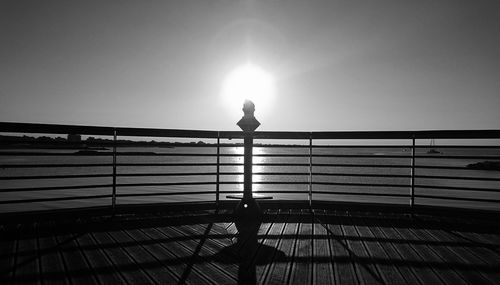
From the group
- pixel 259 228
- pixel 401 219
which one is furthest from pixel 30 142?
pixel 401 219

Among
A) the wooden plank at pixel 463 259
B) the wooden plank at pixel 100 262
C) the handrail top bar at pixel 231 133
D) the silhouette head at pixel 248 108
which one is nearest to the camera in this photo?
the wooden plank at pixel 100 262

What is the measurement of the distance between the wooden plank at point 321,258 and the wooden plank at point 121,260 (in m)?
A: 1.33

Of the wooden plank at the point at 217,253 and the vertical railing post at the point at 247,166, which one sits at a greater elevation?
the vertical railing post at the point at 247,166

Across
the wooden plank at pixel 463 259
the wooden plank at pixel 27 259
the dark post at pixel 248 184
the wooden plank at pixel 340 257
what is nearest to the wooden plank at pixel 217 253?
the dark post at pixel 248 184

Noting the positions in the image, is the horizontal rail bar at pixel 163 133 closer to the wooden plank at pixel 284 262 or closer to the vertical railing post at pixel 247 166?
the vertical railing post at pixel 247 166

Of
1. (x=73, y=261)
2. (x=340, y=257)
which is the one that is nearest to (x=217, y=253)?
(x=340, y=257)

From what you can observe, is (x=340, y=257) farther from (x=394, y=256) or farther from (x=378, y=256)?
(x=394, y=256)

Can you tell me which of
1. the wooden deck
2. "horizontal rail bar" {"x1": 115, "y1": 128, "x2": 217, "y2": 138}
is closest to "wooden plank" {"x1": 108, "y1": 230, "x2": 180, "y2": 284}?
the wooden deck

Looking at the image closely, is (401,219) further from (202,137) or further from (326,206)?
(202,137)

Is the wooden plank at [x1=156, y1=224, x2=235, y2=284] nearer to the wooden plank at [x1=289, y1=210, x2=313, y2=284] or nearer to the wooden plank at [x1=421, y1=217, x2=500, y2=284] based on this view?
the wooden plank at [x1=289, y1=210, x2=313, y2=284]

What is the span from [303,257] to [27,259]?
251 cm

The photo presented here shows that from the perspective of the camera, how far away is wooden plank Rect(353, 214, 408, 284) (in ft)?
7.91

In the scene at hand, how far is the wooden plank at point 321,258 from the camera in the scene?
240cm

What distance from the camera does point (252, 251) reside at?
3006 millimetres
